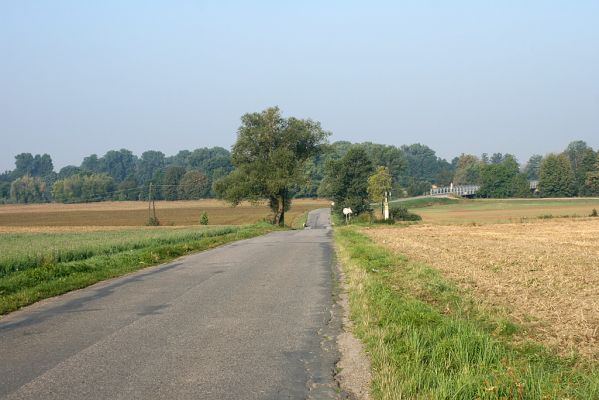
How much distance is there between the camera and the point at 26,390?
566 cm

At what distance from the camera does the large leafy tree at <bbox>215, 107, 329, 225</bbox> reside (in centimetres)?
5659

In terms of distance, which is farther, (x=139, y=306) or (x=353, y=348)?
(x=139, y=306)

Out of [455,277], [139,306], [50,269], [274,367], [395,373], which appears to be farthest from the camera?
[50,269]

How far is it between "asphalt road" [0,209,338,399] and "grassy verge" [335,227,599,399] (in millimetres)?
621

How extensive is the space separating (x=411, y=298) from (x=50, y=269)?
1037cm

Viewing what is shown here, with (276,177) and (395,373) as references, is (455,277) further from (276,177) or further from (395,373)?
(276,177)

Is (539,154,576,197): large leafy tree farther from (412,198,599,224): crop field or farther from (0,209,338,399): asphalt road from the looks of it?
(0,209,338,399): asphalt road

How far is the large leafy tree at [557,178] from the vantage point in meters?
118

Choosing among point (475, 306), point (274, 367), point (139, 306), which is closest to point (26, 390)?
point (274, 367)

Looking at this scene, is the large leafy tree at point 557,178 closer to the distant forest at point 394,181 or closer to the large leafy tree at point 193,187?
the distant forest at point 394,181

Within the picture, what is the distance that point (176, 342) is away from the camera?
7.63 metres

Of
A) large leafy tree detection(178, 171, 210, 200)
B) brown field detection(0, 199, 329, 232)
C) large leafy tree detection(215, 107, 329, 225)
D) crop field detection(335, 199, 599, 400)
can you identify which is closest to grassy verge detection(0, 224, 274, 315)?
crop field detection(335, 199, 599, 400)

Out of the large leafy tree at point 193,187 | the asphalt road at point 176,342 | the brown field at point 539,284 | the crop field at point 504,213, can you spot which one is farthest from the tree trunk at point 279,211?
the large leafy tree at point 193,187

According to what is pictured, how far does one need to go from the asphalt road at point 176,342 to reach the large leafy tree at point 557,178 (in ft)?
383
